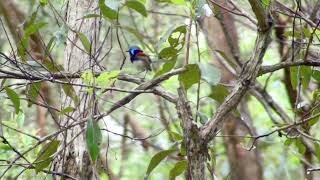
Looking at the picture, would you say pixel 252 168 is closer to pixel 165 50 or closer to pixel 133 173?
pixel 165 50

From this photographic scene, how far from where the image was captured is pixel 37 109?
371 cm

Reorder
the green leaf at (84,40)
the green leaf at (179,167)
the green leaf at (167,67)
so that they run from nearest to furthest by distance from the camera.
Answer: the green leaf at (167,67)
the green leaf at (84,40)
the green leaf at (179,167)

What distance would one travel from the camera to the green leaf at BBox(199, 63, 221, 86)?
4.14ft

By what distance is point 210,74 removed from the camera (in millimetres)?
1283

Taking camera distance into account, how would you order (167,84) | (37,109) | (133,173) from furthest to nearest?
(133,173) < (37,109) < (167,84)

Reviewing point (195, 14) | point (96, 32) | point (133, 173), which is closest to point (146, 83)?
point (195, 14)

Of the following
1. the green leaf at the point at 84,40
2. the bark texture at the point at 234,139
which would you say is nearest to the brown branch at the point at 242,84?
the green leaf at the point at 84,40

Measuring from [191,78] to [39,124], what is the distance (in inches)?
98.1

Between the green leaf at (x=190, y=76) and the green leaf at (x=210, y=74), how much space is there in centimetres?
14

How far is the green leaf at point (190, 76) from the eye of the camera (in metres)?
1.45

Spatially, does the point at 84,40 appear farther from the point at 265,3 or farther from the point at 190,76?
the point at 265,3

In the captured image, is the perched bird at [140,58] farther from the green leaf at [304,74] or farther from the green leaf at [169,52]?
the green leaf at [304,74]

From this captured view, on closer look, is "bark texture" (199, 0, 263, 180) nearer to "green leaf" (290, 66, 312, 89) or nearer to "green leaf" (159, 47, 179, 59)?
"green leaf" (290, 66, 312, 89)

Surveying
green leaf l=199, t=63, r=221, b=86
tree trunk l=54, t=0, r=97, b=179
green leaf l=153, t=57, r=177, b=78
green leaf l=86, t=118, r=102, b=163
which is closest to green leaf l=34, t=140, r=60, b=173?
tree trunk l=54, t=0, r=97, b=179
